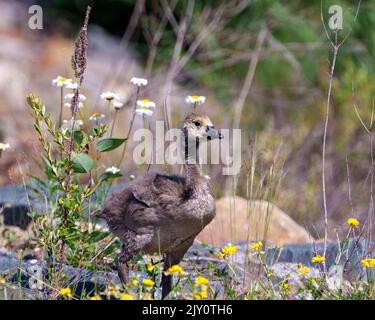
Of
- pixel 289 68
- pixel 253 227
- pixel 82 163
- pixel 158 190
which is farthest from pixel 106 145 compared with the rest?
pixel 289 68

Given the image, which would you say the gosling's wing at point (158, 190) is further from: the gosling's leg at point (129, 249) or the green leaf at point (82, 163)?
the green leaf at point (82, 163)

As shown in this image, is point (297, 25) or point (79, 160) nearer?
point (79, 160)

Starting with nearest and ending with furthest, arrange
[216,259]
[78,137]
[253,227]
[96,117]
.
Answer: [78,137]
[96,117]
[216,259]
[253,227]

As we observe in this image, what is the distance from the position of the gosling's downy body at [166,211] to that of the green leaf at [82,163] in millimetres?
377

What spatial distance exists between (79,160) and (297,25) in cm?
837

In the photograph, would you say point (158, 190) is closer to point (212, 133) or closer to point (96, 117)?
point (212, 133)

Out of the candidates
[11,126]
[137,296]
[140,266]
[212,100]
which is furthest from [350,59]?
[137,296]

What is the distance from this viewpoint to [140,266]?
5.36 meters

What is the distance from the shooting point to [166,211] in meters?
4.97

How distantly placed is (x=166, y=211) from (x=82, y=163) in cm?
61

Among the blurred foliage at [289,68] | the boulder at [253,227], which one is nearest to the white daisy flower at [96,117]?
the boulder at [253,227]
